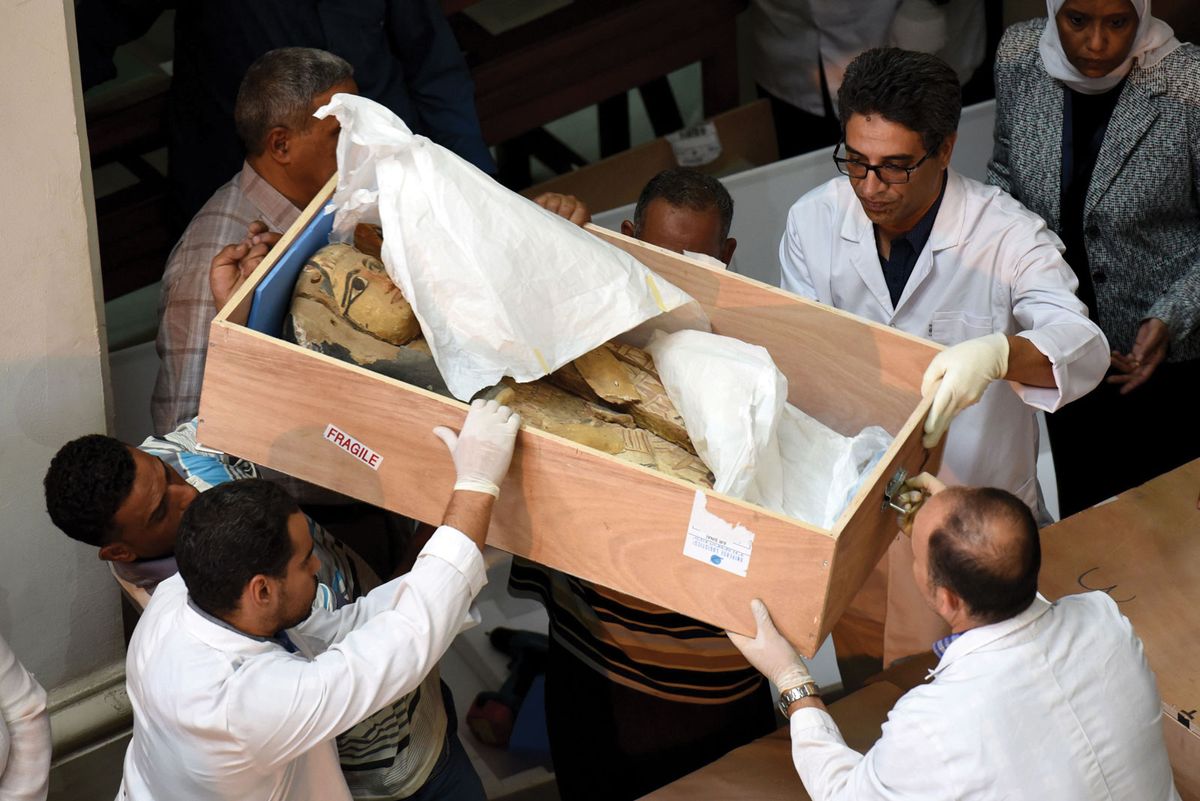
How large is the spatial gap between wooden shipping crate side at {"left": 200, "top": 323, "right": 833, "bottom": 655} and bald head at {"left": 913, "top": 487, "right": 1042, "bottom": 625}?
0.55ft

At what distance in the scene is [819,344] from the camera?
7.04 feet

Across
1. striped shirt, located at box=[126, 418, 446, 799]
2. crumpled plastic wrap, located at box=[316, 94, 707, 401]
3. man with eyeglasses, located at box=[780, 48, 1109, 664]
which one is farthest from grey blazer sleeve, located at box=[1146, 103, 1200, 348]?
striped shirt, located at box=[126, 418, 446, 799]

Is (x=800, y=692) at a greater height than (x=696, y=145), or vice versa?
(x=800, y=692)

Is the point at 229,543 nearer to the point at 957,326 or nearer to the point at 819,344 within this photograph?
the point at 819,344

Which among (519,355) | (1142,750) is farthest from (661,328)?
(1142,750)

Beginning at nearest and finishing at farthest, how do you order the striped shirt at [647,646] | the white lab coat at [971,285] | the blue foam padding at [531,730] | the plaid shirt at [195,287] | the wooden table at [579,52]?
the striped shirt at [647,646] → the white lab coat at [971,285] → the plaid shirt at [195,287] → the blue foam padding at [531,730] → the wooden table at [579,52]

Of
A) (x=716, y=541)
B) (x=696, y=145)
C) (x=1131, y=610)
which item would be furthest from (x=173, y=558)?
(x=696, y=145)

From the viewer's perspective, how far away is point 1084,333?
2148mm

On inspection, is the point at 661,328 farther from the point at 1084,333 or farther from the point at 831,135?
the point at 831,135

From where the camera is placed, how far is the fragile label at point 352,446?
195 centimetres

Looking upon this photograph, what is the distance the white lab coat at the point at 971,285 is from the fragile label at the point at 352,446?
1033mm

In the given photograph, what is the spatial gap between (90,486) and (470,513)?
2.00 ft

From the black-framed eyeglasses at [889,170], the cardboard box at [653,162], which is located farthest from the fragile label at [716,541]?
the cardboard box at [653,162]

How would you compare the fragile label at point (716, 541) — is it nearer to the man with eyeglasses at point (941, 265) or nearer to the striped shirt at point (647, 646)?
the striped shirt at point (647, 646)
